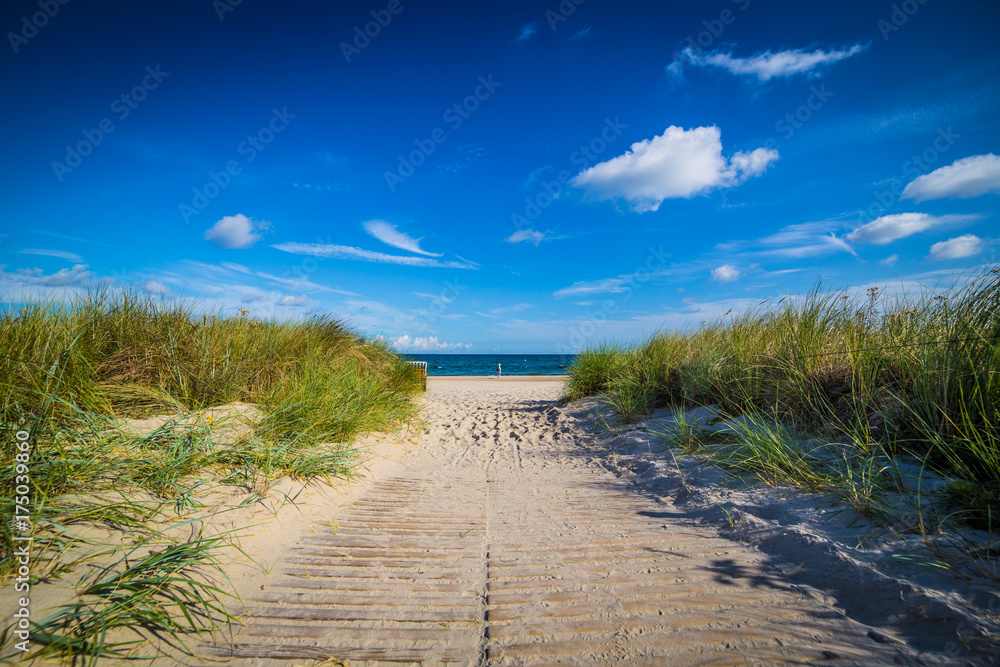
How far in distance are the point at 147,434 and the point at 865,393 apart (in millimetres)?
6507

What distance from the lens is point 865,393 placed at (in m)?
3.86

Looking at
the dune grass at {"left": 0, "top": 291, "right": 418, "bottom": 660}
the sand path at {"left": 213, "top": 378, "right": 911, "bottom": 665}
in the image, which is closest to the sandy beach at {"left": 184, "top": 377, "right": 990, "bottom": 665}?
the sand path at {"left": 213, "top": 378, "right": 911, "bottom": 665}

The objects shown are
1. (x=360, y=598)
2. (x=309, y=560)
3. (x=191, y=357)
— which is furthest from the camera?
(x=191, y=357)

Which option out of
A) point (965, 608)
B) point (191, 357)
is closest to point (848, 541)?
point (965, 608)

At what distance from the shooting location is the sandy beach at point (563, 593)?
72.5 inches

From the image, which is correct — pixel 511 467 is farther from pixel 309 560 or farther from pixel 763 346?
pixel 763 346

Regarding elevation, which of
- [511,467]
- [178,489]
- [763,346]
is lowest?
[511,467]

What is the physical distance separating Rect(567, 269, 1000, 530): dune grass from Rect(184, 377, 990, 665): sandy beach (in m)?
0.80

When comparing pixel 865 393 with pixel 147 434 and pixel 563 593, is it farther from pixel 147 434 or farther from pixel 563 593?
pixel 147 434

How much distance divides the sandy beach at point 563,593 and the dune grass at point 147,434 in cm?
52

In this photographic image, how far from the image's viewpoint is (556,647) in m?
1.90

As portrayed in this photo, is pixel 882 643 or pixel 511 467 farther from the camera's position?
pixel 511 467

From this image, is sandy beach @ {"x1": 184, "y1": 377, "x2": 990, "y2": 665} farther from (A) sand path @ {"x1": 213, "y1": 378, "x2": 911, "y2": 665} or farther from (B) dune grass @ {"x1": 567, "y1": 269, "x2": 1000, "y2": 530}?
(B) dune grass @ {"x1": 567, "y1": 269, "x2": 1000, "y2": 530}

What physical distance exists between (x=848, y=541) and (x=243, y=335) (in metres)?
7.08
